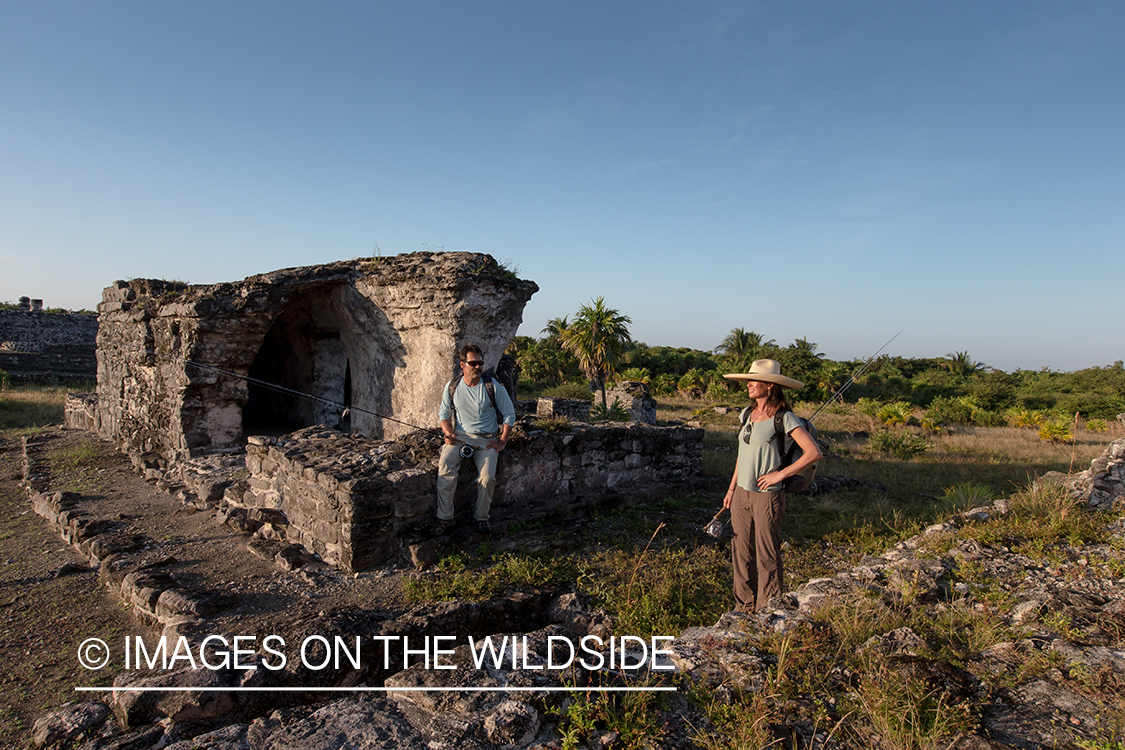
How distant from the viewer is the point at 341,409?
10.7 metres

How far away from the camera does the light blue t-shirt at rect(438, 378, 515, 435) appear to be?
5379 millimetres

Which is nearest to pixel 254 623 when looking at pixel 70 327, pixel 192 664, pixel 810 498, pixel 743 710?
pixel 192 664

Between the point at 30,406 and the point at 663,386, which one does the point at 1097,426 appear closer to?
the point at 663,386

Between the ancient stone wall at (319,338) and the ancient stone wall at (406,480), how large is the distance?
1722 millimetres

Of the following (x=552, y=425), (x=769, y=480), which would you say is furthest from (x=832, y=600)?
(x=552, y=425)

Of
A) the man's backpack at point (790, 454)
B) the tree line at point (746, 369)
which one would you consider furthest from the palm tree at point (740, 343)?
the man's backpack at point (790, 454)

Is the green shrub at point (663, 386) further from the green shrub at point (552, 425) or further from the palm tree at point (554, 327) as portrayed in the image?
the green shrub at point (552, 425)

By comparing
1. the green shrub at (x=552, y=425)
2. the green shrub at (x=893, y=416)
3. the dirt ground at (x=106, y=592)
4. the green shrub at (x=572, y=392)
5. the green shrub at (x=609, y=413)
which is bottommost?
the dirt ground at (x=106, y=592)

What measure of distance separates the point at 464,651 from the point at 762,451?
7.85 ft

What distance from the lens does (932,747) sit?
6.98 ft

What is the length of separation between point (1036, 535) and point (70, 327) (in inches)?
1139

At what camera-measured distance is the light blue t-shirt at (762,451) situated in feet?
12.8

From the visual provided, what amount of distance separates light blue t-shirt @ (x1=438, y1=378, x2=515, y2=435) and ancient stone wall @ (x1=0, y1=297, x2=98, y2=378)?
73.5ft

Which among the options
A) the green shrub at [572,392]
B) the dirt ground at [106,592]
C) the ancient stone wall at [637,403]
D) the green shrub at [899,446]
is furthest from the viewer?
the green shrub at [572,392]
